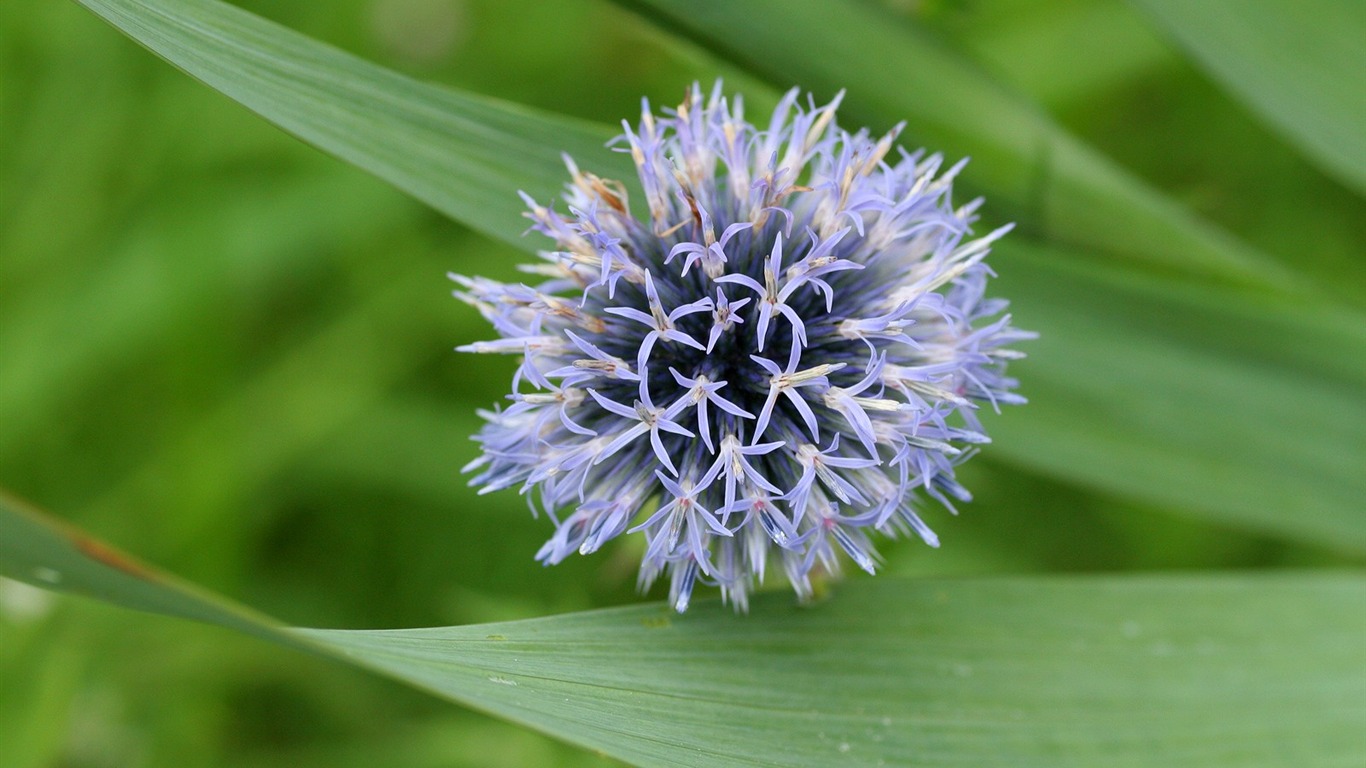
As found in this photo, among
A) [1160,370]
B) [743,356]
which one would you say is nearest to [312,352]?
[743,356]

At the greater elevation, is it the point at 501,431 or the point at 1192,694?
the point at 501,431

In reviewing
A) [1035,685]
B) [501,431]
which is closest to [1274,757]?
[1035,685]

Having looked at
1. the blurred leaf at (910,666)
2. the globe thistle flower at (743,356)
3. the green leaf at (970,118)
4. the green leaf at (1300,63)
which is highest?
the green leaf at (1300,63)

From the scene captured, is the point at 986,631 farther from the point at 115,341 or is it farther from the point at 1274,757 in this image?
the point at 115,341

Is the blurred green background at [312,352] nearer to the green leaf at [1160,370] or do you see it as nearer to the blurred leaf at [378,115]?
the green leaf at [1160,370]

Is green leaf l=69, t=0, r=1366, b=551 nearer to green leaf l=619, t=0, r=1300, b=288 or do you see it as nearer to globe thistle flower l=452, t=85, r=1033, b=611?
green leaf l=619, t=0, r=1300, b=288

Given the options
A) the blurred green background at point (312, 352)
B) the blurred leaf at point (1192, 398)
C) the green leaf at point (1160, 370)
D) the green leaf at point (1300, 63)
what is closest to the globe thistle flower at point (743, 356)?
the green leaf at point (1160, 370)
